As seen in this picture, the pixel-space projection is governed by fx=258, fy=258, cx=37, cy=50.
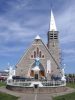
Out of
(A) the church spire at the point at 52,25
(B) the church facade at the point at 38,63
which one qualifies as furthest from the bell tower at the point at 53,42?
(B) the church facade at the point at 38,63

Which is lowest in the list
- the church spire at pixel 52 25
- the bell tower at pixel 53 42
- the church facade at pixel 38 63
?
the church facade at pixel 38 63

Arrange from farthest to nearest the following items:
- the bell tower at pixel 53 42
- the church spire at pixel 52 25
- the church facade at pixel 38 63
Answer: the church spire at pixel 52 25, the bell tower at pixel 53 42, the church facade at pixel 38 63

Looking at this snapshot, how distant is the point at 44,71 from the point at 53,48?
846 centimetres

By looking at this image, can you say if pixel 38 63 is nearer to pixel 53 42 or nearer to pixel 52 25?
pixel 53 42

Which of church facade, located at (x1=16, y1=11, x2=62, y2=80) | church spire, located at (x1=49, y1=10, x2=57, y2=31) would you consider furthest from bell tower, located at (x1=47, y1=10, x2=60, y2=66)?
church facade, located at (x1=16, y1=11, x2=62, y2=80)

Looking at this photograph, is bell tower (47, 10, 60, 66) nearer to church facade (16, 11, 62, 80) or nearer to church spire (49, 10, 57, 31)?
church spire (49, 10, 57, 31)

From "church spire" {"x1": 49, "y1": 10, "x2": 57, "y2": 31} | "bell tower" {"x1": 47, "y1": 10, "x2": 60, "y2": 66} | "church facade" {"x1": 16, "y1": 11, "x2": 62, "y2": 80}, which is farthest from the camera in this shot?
"church spire" {"x1": 49, "y1": 10, "x2": 57, "y2": 31}

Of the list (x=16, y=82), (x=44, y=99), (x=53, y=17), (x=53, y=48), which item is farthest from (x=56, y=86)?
(x=53, y=17)

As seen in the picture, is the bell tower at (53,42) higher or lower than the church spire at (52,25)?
lower

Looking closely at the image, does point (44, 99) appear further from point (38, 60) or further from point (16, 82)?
point (38, 60)

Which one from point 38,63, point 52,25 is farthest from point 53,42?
point 38,63

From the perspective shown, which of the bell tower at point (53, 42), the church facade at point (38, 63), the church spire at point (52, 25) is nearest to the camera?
the church facade at point (38, 63)

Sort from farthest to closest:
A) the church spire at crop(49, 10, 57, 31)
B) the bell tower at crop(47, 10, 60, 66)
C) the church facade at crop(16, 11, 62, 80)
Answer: the church spire at crop(49, 10, 57, 31)
the bell tower at crop(47, 10, 60, 66)
the church facade at crop(16, 11, 62, 80)

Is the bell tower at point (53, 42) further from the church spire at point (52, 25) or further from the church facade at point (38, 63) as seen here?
the church facade at point (38, 63)
